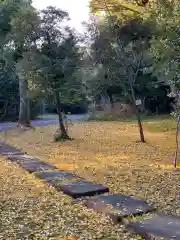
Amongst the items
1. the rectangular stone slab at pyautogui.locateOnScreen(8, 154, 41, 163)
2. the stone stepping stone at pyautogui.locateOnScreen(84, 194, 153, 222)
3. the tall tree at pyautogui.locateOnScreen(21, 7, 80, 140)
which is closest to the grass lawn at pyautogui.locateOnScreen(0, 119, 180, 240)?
the stone stepping stone at pyautogui.locateOnScreen(84, 194, 153, 222)

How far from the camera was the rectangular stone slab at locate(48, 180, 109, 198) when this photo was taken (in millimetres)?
4285

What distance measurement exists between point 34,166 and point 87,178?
1.18m

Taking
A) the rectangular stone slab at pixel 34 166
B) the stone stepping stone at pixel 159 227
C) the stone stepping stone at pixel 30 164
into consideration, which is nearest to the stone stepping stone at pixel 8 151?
the stone stepping stone at pixel 30 164

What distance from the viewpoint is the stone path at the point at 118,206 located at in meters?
2.98

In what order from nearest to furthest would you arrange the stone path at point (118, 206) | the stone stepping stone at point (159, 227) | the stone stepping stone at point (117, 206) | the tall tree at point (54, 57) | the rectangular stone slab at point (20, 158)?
1. the stone stepping stone at point (159, 227)
2. the stone path at point (118, 206)
3. the stone stepping stone at point (117, 206)
4. the rectangular stone slab at point (20, 158)
5. the tall tree at point (54, 57)

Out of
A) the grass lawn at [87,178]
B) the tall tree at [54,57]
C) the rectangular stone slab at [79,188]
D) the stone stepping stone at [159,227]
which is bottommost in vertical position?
the grass lawn at [87,178]

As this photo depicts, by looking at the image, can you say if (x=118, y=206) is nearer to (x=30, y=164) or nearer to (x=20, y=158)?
(x=30, y=164)

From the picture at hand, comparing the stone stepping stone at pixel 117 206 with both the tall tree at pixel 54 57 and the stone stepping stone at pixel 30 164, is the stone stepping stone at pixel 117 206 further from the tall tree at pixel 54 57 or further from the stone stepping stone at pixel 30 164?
the tall tree at pixel 54 57

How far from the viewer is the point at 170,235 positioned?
2.86m

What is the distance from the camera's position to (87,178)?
17.8 feet

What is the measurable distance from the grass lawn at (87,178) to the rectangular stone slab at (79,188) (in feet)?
0.36

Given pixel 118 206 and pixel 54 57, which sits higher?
pixel 54 57

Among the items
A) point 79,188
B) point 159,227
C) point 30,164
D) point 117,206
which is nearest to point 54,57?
point 30,164

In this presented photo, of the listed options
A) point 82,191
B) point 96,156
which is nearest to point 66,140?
point 96,156
